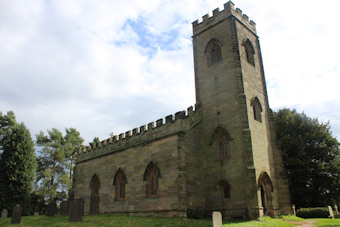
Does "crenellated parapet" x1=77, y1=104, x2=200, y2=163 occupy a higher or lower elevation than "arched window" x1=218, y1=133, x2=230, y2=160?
higher

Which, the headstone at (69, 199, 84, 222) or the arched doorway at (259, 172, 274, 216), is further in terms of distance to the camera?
the arched doorway at (259, 172, 274, 216)

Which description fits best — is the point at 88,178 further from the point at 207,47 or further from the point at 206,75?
the point at 207,47

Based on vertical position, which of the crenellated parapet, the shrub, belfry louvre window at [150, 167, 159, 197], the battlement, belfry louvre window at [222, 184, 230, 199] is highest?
the battlement

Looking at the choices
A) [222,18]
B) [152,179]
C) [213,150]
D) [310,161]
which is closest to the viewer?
[213,150]

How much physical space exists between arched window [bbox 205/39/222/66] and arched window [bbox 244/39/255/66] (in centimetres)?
224

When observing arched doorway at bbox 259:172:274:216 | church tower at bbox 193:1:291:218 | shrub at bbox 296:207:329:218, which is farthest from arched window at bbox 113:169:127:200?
shrub at bbox 296:207:329:218

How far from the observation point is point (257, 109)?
782 inches

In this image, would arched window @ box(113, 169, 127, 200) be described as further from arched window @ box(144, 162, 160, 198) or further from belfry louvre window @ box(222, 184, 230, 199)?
belfry louvre window @ box(222, 184, 230, 199)

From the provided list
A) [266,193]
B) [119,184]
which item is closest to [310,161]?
[266,193]

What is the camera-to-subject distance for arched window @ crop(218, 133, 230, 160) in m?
18.0

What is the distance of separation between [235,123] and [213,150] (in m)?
2.46

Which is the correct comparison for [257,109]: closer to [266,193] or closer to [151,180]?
[266,193]

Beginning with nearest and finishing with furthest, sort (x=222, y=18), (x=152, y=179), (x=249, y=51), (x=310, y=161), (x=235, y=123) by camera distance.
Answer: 1. (x=235, y=123)
2. (x=152, y=179)
3. (x=222, y=18)
4. (x=249, y=51)
5. (x=310, y=161)

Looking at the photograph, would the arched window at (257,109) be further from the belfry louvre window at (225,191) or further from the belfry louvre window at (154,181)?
the belfry louvre window at (154,181)
